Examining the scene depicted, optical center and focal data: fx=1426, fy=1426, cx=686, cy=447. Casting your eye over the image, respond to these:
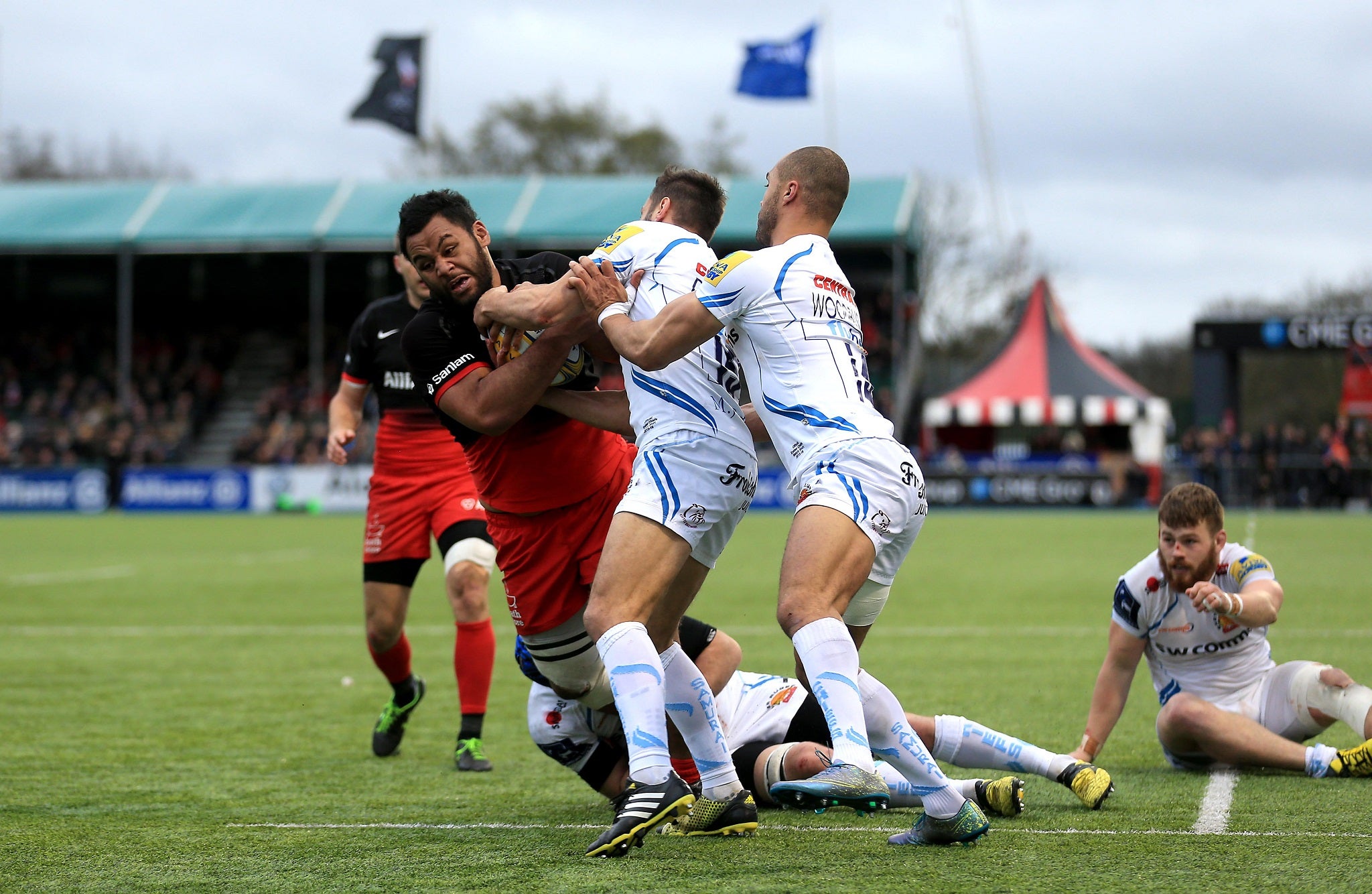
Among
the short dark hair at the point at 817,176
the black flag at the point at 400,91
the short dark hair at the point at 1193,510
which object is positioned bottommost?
the short dark hair at the point at 1193,510

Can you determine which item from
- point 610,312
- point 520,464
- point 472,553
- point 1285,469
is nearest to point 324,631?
point 472,553

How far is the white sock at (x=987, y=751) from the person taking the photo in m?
5.00

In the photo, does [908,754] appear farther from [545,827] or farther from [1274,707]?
[1274,707]

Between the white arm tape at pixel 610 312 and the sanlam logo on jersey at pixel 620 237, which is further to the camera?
the sanlam logo on jersey at pixel 620 237

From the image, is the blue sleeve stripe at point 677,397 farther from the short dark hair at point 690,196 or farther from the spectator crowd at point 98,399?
the spectator crowd at point 98,399

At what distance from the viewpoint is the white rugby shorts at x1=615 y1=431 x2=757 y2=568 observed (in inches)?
176

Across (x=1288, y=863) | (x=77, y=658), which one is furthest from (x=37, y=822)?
(x=77, y=658)

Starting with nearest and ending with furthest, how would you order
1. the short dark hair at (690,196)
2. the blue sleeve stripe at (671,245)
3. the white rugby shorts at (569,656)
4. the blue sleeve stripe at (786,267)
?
1. the blue sleeve stripe at (786,267)
2. the blue sleeve stripe at (671,245)
3. the white rugby shorts at (569,656)
4. the short dark hair at (690,196)

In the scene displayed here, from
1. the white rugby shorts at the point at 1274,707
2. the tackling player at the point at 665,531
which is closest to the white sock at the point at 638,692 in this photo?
the tackling player at the point at 665,531

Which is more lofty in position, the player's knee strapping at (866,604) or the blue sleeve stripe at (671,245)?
the blue sleeve stripe at (671,245)

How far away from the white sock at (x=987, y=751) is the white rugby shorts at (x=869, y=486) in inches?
40.0

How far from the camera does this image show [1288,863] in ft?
13.1

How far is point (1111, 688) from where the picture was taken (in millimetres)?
5492

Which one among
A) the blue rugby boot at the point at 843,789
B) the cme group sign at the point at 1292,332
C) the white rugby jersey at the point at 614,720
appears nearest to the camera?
the blue rugby boot at the point at 843,789
